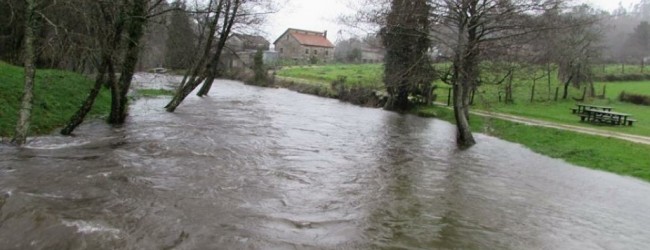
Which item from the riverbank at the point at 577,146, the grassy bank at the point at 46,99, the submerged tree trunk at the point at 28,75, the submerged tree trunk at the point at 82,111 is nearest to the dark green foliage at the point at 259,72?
the grassy bank at the point at 46,99

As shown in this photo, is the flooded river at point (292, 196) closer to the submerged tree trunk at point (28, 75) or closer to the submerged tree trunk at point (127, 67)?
the submerged tree trunk at point (28, 75)

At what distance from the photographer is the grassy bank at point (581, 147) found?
16.2 m

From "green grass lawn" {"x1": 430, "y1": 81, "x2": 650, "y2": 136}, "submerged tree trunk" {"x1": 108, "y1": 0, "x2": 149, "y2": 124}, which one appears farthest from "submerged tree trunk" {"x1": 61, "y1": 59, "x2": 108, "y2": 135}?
"green grass lawn" {"x1": 430, "y1": 81, "x2": 650, "y2": 136}

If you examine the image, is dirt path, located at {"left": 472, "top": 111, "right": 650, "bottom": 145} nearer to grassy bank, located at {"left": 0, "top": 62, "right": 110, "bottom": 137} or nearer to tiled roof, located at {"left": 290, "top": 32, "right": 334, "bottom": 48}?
grassy bank, located at {"left": 0, "top": 62, "right": 110, "bottom": 137}

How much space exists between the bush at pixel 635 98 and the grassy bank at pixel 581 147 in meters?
18.1

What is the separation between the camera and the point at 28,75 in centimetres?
1244

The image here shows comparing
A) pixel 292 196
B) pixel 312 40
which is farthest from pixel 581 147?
pixel 312 40

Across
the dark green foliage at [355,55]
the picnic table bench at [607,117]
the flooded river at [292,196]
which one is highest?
the dark green foliage at [355,55]

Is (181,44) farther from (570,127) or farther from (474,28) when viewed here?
(570,127)

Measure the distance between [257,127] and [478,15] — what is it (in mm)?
9906

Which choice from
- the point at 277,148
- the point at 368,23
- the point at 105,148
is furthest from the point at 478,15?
the point at 105,148

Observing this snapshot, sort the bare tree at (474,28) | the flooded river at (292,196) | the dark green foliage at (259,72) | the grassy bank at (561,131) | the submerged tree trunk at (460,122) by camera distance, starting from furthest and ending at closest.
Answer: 1. the dark green foliage at (259,72)
2. the submerged tree trunk at (460,122)
3. the bare tree at (474,28)
4. the grassy bank at (561,131)
5. the flooded river at (292,196)

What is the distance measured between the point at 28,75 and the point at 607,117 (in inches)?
1000

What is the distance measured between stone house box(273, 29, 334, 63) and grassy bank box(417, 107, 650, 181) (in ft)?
203
